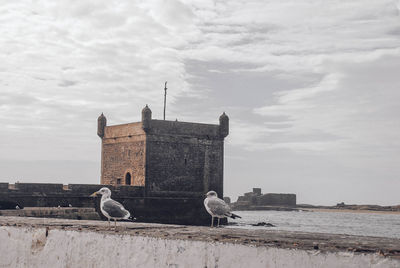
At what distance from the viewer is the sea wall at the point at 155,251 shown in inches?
112

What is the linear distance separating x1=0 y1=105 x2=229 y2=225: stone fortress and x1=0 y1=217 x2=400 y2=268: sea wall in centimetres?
2747

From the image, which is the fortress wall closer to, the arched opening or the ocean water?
the ocean water

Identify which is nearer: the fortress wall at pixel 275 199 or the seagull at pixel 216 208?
the seagull at pixel 216 208

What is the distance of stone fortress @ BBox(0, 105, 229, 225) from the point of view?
1308 inches

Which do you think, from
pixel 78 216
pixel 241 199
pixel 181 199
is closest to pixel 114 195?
pixel 181 199

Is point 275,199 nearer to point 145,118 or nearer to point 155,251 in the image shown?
point 145,118

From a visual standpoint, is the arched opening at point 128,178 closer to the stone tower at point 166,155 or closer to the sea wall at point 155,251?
the stone tower at point 166,155

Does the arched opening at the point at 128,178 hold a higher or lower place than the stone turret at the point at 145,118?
lower

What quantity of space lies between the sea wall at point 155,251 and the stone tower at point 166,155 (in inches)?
1168

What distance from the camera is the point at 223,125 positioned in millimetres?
37031

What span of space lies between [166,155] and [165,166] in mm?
727

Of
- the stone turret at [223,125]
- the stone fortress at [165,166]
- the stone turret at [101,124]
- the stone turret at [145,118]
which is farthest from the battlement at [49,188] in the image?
the stone turret at [223,125]

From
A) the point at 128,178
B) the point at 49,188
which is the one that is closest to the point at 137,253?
the point at 49,188

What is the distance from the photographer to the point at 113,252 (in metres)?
3.52
